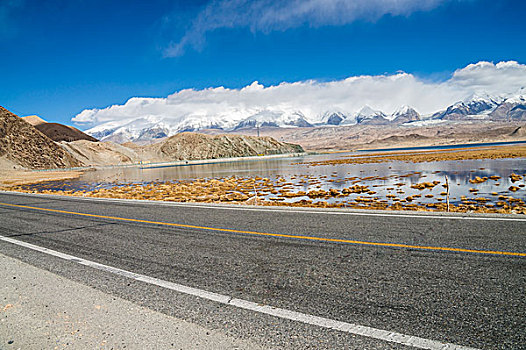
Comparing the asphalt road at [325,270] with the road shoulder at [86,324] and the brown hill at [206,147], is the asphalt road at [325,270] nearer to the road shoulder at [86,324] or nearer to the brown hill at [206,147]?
the road shoulder at [86,324]

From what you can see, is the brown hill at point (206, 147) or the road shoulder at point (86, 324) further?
the brown hill at point (206, 147)

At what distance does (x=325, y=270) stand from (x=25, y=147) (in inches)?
4032

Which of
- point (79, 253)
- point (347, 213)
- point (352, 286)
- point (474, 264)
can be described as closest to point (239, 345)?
point (352, 286)

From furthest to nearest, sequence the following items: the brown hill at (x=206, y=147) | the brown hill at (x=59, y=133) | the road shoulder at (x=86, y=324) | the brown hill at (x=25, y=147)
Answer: the brown hill at (x=59, y=133) → the brown hill at (x=206, y=147) → the brown hill at (x=25, y=147) → the road shoulder at (x=86, y=324)

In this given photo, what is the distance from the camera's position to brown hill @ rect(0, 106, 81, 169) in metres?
82.3

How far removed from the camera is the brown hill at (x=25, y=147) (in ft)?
270

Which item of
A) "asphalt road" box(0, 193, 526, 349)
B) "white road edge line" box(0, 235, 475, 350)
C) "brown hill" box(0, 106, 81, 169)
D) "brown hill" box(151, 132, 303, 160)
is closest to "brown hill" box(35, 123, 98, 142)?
"brown hill" box(151, 132, 303, 160)

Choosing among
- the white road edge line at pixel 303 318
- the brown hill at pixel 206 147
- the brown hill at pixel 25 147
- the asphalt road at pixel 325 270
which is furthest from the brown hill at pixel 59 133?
the white road edge line at pixel 303 318

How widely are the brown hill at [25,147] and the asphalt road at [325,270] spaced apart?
88400mm

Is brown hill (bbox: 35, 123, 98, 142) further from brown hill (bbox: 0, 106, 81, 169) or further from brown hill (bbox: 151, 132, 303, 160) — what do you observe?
brown hill (bbox: 0, 106, 81, 169)

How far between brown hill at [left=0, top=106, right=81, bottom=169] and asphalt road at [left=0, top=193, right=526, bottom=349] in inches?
3480

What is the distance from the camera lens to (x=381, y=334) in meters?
3.73

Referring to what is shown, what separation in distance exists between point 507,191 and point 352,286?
21.6 metres


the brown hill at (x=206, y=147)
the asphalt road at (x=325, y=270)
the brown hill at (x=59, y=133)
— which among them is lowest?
the asphalt road at (x=325, y=270)
